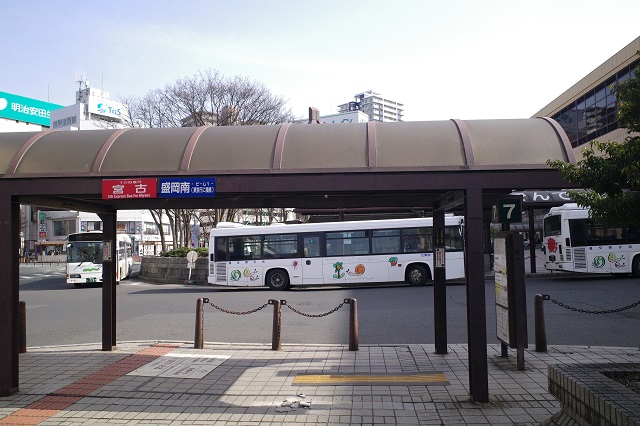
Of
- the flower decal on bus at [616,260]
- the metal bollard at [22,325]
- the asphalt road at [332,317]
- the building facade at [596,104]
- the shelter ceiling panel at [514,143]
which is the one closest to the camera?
the shelter ceiling panel at [514,143]

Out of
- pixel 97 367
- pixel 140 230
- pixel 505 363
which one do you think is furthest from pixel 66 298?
pixel 140 230

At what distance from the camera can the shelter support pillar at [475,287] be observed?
6281 millimetres

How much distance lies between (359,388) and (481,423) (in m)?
1.82

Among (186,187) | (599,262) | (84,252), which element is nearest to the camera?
(186,187)

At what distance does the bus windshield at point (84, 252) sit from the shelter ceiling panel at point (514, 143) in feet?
80.9

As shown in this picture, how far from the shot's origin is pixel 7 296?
6.86 m

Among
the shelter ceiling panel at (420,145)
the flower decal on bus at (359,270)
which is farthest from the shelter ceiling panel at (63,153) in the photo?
the flower decal on bus at (359,270)

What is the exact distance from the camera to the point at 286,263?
2284 centimetres

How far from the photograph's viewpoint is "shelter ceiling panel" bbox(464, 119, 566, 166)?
21.3 ft

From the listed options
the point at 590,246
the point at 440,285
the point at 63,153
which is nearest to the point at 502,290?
the point at 440,285

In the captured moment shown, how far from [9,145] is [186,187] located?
2.74 m

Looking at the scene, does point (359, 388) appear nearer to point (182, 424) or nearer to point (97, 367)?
point (182, 424)

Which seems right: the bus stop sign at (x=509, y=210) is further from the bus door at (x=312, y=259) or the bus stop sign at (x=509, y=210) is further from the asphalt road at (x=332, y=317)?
the bus door at (x=312, y=259)

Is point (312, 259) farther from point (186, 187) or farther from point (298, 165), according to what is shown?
point (298, 165)
